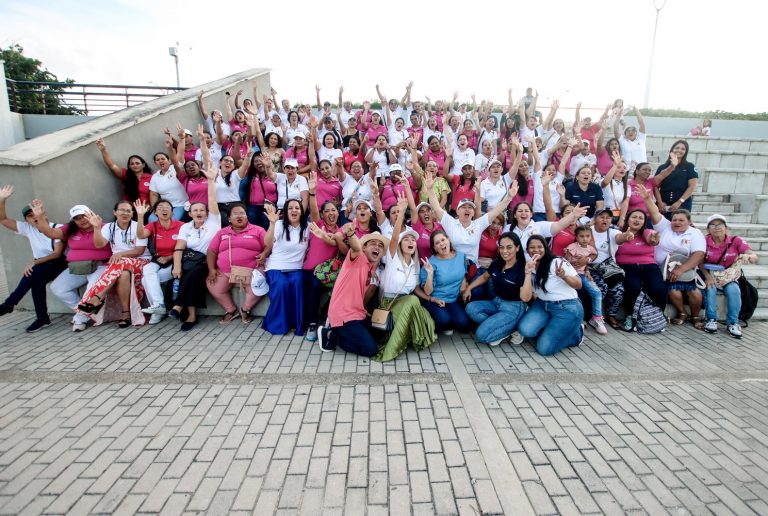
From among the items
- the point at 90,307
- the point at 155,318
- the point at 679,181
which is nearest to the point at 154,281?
the point at 155,318

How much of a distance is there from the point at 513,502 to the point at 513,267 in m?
3.01

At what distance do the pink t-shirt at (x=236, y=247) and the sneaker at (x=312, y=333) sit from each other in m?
1.26

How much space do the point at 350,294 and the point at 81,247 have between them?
160 inches

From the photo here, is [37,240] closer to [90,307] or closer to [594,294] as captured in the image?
[90,307]

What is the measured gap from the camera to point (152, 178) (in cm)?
691

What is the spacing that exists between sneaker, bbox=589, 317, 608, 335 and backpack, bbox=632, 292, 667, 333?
0.51 meters

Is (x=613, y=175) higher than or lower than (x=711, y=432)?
higher

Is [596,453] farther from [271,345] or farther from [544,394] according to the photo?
[271,345]

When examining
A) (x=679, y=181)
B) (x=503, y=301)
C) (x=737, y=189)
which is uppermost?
(x=679, y=181)

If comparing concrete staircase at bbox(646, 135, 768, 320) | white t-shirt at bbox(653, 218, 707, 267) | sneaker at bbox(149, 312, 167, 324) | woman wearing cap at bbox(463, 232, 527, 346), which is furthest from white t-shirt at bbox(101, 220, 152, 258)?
concrete staircase at bbox(646, 135, 768, 320)

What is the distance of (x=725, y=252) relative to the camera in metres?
5.75

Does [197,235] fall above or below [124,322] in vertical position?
above

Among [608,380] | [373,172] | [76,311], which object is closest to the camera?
[608,380]

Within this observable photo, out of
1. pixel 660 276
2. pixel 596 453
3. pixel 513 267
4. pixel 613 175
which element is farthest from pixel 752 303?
pixel 596 453
